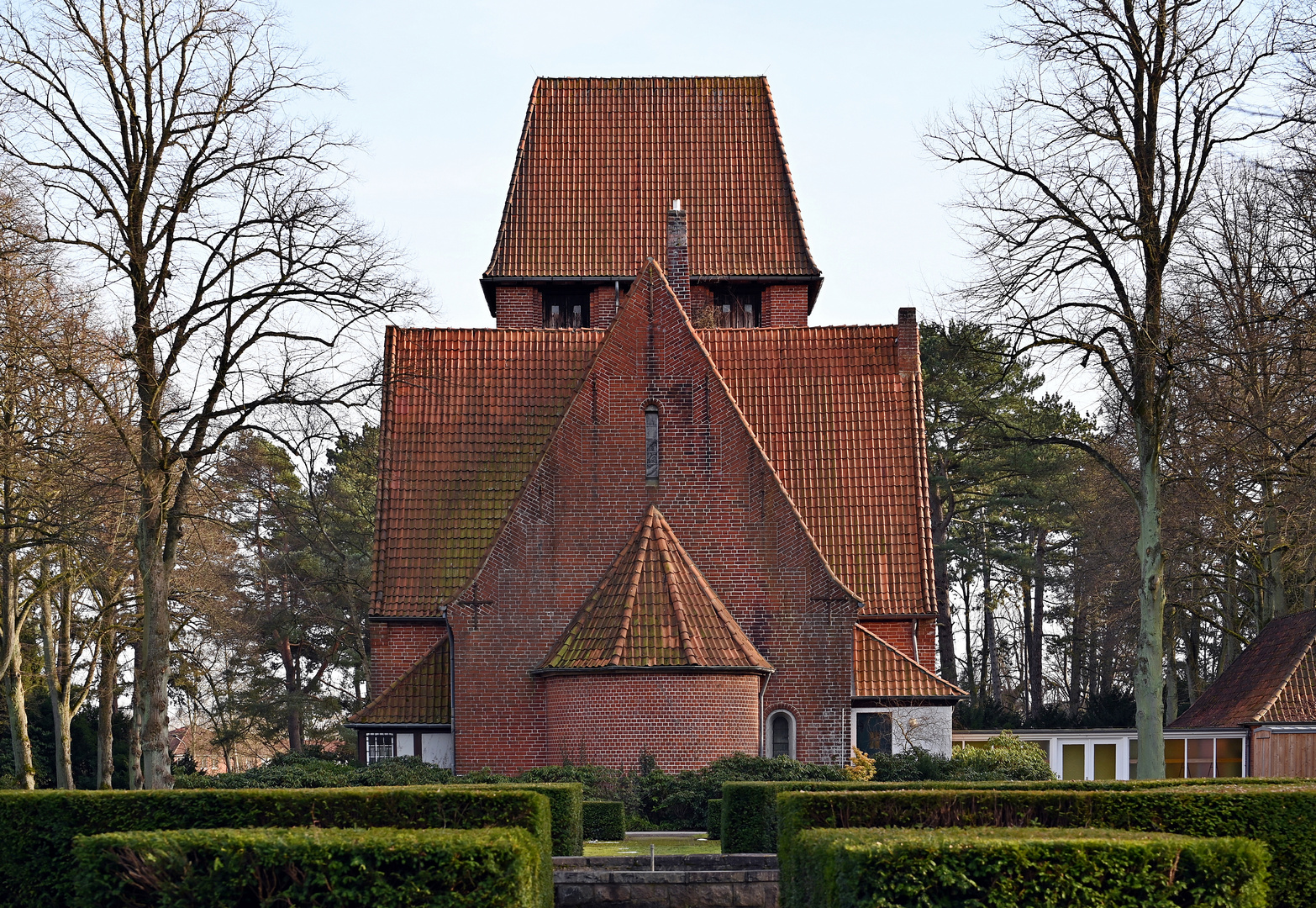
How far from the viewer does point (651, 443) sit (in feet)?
90.1

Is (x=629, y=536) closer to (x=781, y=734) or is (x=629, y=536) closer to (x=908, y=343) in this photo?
(x=781, y=734)

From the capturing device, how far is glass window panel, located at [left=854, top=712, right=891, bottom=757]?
26531 millimetres

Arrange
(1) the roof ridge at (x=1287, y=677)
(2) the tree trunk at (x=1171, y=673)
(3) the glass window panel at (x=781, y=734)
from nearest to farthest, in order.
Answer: (3) the glass window panel at (x=781, y=734)
(1) the roof ridge at (x=1287, y=677)
(2) the tree trunk at (x=1171, y=673)

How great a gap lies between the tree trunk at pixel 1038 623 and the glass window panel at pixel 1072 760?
19111 millimetres

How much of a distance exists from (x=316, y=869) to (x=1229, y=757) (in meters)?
26.7

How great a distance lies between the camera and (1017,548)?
55469 millimetres

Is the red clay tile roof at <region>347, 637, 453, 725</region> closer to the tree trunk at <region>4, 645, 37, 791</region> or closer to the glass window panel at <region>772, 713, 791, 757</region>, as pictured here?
the glass window panel at <region>772, 713, 791, 757</region>

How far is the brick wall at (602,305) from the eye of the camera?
121 ft

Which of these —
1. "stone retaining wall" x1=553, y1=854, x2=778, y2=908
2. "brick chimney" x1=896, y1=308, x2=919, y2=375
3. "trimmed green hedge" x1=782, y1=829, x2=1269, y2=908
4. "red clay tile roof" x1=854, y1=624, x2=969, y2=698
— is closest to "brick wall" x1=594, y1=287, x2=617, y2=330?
"brick chimney" x1=896, y1=308, x2=919, y2=375

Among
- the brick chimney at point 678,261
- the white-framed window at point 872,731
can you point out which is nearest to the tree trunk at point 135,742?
the brick chimney at point 678,261

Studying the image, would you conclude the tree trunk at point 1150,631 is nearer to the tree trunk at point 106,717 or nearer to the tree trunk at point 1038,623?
the tree trunk at point 106,717

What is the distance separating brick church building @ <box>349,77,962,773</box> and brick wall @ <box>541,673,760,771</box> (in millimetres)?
38

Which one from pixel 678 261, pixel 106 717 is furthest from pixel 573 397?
pixel 106 717

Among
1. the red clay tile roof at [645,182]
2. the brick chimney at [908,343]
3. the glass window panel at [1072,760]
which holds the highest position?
the red clay tile roof at [645,182]
